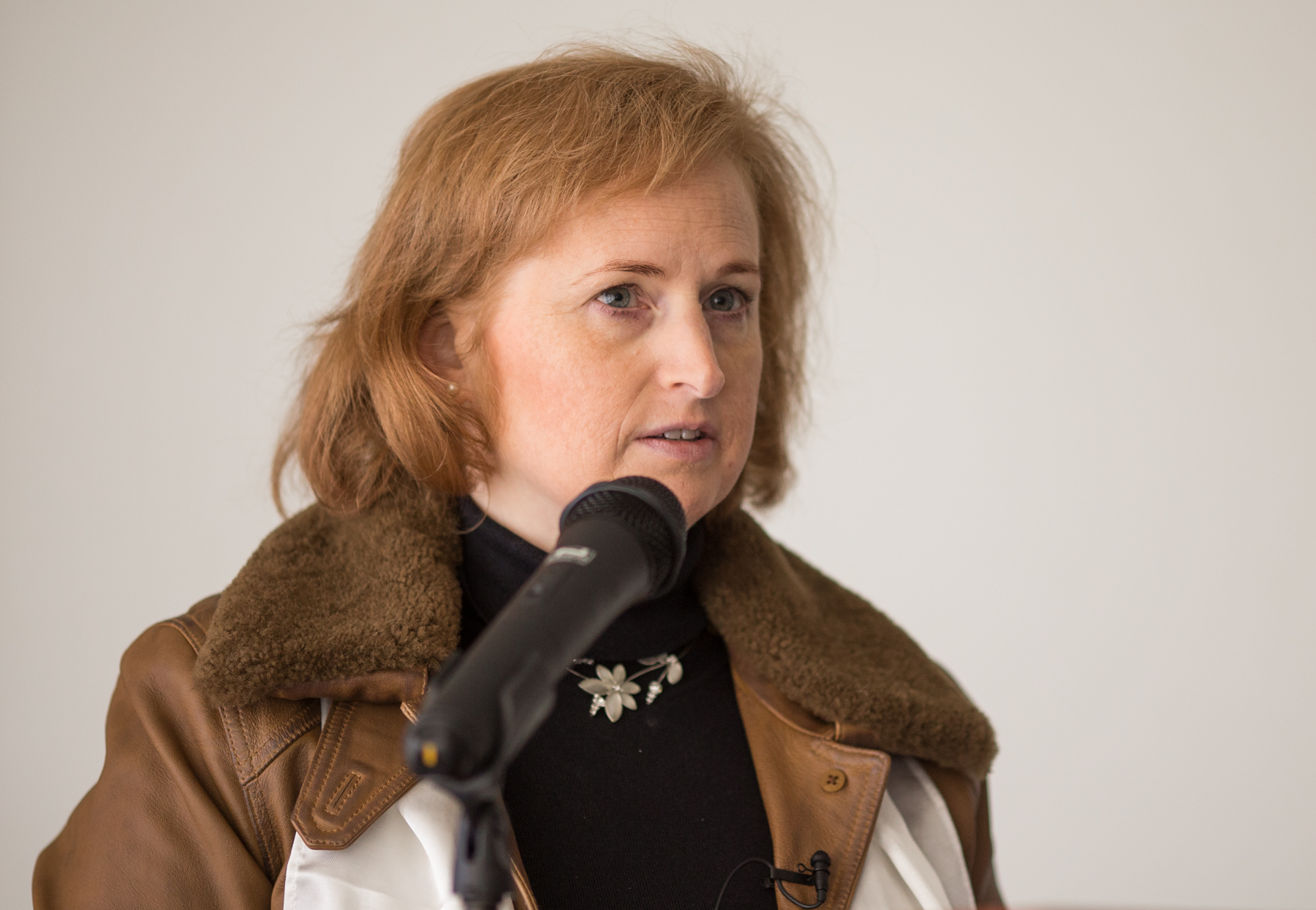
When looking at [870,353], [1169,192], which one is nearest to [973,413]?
[870,353]

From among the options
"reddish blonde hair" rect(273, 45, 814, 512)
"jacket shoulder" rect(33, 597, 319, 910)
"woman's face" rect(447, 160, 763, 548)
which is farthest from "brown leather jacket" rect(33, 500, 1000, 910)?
"woman's face" rect(447, 160, 763, 548)

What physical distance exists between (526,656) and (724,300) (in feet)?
3.34

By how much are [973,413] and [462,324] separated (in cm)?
188

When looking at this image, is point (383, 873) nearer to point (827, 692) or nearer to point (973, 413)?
point (827, 692)

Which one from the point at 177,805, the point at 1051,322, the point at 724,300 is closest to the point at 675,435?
the point at 724,300

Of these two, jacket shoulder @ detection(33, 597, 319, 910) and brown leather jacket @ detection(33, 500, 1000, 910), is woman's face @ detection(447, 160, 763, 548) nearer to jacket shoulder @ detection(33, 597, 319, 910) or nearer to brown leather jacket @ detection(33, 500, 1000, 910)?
brown leather jacket @ detection(33, 500, 1000, 910)

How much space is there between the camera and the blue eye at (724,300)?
5.47 ft

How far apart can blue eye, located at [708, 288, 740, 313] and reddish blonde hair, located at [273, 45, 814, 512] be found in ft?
0.58

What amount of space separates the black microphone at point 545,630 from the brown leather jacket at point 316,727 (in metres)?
0.61

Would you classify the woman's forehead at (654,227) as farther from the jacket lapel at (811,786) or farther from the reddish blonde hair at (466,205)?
the jacket lapel at (811,786)

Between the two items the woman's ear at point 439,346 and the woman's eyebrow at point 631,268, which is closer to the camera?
the woman's eyebrow at point 631,268

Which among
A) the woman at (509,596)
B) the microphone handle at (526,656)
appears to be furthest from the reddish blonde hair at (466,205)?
the microphone handle at (526,656)

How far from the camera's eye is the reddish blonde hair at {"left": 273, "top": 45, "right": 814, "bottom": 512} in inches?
63.1

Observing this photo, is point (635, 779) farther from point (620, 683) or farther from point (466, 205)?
point (466, 205)
